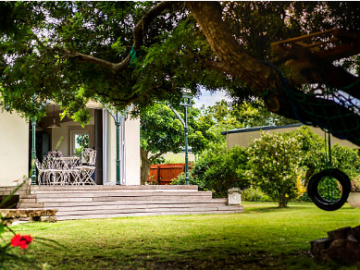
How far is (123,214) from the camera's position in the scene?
1005 cm

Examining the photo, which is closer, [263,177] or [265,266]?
[265,266]

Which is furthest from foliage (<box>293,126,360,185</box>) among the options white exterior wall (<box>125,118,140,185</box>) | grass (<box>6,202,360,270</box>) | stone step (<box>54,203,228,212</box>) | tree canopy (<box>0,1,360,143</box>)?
tree canopy (<box>0,1,360,143</box>)

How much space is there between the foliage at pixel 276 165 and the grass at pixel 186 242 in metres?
2.41

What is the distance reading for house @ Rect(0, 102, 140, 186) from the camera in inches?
460

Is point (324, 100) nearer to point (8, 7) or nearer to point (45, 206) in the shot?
point (8, 7)

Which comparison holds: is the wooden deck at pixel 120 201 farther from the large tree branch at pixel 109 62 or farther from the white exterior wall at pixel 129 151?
the large tree branch at pixel 109 62

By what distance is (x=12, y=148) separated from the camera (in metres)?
11.8

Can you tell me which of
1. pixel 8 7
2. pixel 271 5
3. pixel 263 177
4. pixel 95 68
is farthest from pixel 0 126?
pixel 8 7

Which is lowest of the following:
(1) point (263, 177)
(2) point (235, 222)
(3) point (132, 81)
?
(2) point (235, 222)

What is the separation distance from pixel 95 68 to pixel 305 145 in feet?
28.2

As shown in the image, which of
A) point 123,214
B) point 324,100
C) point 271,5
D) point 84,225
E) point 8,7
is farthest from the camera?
point 123,214

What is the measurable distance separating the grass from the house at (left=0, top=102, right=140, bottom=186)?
266 cm

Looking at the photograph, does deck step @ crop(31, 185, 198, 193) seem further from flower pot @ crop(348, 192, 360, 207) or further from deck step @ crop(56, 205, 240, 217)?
flower pot @ crop(348, 192, 360, 207)

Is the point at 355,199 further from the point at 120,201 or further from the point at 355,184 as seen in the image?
the point at 120,201
